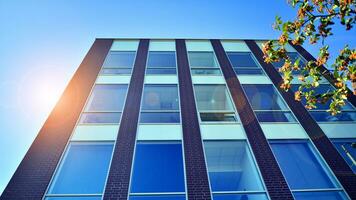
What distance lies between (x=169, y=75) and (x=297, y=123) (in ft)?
20.6

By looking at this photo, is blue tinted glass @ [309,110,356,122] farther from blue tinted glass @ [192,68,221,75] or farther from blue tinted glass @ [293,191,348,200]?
blue tinted glass @ [192,68,221,75]

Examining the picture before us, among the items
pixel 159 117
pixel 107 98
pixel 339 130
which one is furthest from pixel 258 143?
pixel 107 98

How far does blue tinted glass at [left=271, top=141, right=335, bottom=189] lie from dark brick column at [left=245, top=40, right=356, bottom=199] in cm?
35

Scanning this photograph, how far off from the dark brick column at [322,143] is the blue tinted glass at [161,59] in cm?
521

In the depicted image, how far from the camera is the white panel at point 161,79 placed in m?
12.9

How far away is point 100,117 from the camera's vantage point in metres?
10.8

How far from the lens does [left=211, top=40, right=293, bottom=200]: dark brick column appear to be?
8.24m

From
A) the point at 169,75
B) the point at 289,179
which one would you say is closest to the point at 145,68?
the point at 169,75

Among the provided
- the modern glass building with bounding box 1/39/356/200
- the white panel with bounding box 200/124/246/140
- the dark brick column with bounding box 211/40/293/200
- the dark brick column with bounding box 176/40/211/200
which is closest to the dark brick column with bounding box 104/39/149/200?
the modern glass building with bounding box 1/39/356/200

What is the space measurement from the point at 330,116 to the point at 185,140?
6337 millimetres

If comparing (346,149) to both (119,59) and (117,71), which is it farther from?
(119,59)

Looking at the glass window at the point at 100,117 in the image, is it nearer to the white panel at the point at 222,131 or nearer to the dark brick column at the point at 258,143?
the white panel at the point at 222,131

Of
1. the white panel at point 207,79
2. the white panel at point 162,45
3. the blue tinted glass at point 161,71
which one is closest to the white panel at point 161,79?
the blue tinted glass at point 161,71

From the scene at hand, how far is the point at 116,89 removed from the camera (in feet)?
41.1
